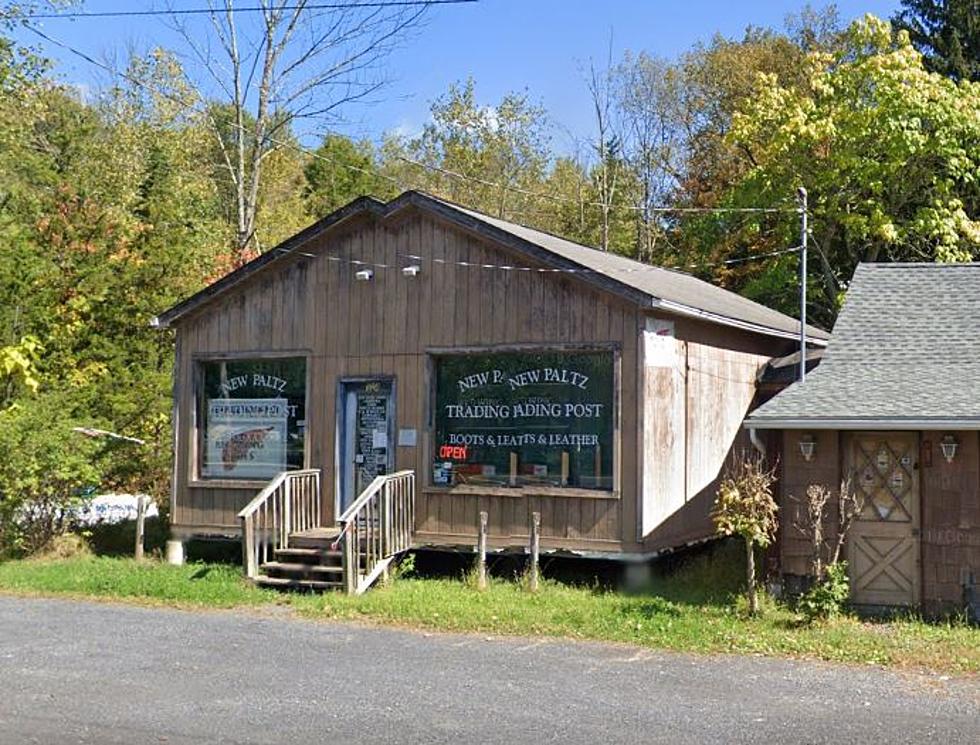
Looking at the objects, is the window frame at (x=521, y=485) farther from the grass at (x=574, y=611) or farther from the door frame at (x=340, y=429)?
the grass at (x=574, y=611)

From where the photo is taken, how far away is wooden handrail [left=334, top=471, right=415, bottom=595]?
1408cm

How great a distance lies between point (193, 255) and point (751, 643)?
16203 millimetres

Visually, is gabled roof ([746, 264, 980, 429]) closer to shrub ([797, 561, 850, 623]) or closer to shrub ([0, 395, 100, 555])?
shrub ([797, 561, 850, 623])

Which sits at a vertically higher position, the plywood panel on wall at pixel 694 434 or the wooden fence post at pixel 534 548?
the plywood panel on wall at pixel 694 434

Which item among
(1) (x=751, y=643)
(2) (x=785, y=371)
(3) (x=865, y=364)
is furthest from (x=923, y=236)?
(1) (x=751, y=643)

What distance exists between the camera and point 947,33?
33.8 metres

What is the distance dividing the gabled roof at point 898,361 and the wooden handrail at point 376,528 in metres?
4.77

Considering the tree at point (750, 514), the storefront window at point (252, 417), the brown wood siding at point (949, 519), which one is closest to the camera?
the tree at point (750, 514)

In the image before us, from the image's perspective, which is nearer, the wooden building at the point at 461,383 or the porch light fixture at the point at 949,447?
the porch light fixture at the point at 949,447

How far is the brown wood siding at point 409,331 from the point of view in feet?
47.9

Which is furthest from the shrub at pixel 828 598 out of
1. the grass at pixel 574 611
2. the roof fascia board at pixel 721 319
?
the roof fascia board at pixel 721 319

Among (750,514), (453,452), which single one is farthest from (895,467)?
(453,452)

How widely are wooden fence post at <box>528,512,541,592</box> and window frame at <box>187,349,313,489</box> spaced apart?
369cm

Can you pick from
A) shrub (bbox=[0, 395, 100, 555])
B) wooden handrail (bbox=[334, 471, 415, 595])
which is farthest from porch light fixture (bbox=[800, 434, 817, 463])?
shrub (bbox=[0, 395, 100, 555])
